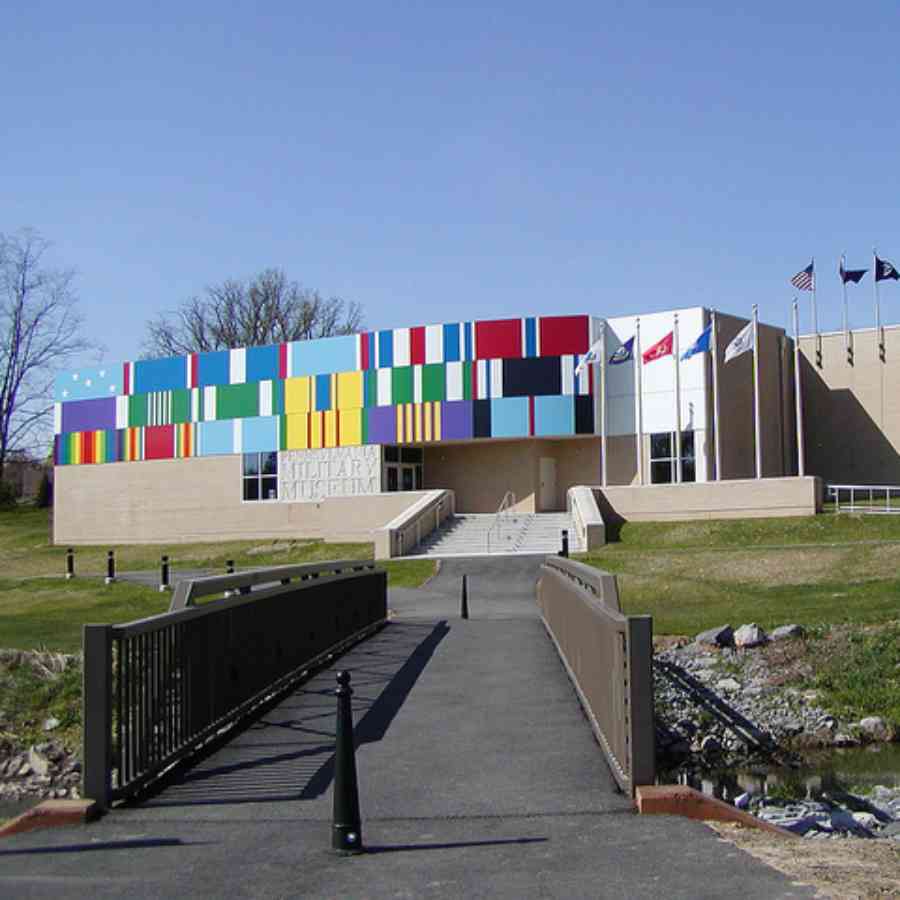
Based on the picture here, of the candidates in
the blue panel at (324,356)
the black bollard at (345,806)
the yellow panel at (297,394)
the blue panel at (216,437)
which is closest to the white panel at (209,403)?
the blue panel at (216,437)

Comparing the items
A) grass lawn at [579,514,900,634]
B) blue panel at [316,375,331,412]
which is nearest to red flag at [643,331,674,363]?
grass lawn at [579,514,900,634]

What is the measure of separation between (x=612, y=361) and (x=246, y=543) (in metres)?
18.2

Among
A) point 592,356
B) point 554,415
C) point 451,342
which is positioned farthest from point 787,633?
point 451,342

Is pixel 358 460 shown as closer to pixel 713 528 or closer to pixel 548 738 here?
pixel 713 528

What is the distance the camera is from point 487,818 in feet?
24.8

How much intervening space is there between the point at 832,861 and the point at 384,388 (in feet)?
159

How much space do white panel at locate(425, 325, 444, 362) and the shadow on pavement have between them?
3816cm

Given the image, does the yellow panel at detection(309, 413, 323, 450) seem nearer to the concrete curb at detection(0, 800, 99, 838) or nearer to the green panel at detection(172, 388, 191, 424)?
the green panel at detection(172, 388, 191, 424)

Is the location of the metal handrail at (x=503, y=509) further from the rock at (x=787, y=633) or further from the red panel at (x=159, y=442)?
the rock at (x=787, y=633)

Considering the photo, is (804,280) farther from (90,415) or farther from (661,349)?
(90,415)

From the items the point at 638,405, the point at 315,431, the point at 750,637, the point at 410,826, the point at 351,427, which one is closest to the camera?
the point at 410,826

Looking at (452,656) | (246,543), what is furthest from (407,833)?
(246,543)

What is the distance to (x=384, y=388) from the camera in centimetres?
5403

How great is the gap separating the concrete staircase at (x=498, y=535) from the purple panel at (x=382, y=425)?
21.2ft
